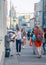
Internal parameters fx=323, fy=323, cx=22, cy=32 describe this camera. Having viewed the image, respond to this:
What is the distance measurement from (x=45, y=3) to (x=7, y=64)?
76706mm

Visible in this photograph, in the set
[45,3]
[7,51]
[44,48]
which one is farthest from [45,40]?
[45,3]

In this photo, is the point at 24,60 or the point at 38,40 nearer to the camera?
the point at 24,60

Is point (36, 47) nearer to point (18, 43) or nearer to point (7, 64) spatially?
point (18, 43)

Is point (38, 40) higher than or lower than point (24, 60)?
higher

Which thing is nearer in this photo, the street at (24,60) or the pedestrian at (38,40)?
the street at (24,60)

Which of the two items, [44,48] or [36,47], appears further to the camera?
[44,48]

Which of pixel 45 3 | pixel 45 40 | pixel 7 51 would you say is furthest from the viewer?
pixel 45 3

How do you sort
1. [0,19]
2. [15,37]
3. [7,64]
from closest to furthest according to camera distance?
[7,64] < [0,19] < [15,37]

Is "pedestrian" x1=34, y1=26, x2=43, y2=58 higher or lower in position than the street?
higher

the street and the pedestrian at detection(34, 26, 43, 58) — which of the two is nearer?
the street

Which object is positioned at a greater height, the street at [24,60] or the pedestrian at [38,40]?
the pedestrian at [38,40]

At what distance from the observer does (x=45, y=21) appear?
3297 inches

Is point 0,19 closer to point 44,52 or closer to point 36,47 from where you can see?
point 36,47

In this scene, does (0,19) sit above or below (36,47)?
above
